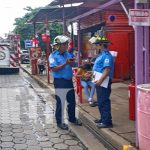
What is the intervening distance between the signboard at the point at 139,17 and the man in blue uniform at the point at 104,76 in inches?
53.7

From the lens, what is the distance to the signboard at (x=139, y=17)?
498cm

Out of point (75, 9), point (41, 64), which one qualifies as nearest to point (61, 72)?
point (75, 9)

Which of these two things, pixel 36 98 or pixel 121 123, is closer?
pixel 121 123

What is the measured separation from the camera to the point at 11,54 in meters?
21.2

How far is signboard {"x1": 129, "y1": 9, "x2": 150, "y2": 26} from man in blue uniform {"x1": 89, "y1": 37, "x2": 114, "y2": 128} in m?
1.36

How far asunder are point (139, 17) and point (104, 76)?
1.56 meters

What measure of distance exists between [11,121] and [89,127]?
1.77 meters

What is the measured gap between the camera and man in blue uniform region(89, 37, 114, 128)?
6281mm

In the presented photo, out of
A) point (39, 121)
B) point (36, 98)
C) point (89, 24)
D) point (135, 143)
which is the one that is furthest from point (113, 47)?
point (135, 143)

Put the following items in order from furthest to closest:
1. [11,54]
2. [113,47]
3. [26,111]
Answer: [11,54]
[113,47]
[26,111]

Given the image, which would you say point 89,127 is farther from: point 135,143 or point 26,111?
point 26,111

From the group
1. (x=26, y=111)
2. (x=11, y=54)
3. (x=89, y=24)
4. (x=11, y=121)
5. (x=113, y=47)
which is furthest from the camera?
(x=11, y=54)

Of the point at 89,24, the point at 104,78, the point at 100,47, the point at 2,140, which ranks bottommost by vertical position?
the point at 2,140

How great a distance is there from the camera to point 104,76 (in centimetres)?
627
